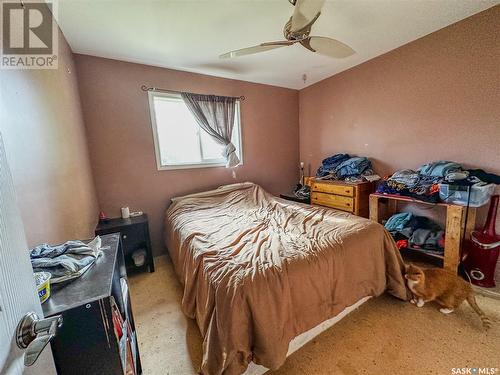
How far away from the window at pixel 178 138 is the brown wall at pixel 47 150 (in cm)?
A: 80

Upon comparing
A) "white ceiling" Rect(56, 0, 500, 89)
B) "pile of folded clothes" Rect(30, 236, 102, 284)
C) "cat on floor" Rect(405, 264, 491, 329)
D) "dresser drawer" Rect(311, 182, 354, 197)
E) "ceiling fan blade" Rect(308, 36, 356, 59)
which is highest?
"white ceiling" Rect(56, 0, 500, 89)

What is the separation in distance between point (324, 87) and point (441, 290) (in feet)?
9.56

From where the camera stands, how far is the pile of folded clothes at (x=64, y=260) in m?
0.81

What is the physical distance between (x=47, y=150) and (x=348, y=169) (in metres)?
3.00

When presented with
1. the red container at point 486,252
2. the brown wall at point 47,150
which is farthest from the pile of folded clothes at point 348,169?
the brown wall at point 47,150

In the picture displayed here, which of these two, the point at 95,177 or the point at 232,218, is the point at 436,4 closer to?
the point at 232,218

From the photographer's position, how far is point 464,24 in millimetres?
1868

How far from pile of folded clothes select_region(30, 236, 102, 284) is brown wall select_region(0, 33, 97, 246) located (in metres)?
0.24

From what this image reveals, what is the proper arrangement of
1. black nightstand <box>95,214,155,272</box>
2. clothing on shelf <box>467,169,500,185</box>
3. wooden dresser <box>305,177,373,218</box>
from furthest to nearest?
1. wooden dresser <box>305,177,373,218</box>
2. black nightstand <box>95,214,155,272</box>
3. clothing on shelf <box>467,169,500,185</box>

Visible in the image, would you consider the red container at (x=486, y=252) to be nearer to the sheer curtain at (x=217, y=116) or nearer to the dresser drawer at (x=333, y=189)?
the dresser drawer at (x=333, y=189)

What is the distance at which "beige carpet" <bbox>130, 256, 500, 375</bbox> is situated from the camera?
1197 mm

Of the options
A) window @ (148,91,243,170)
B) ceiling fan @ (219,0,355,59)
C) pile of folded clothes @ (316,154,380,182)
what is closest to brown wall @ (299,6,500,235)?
pile of folded clothes @ (316,154,380,182)

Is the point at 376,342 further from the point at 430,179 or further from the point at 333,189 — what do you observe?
the point at 333,189

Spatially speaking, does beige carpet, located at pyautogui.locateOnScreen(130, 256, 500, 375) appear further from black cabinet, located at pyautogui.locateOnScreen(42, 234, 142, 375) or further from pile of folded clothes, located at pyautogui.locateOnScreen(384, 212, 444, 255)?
black cabinet, located at pyautogui.locateOnScreen(42, 234, 142, 375)
